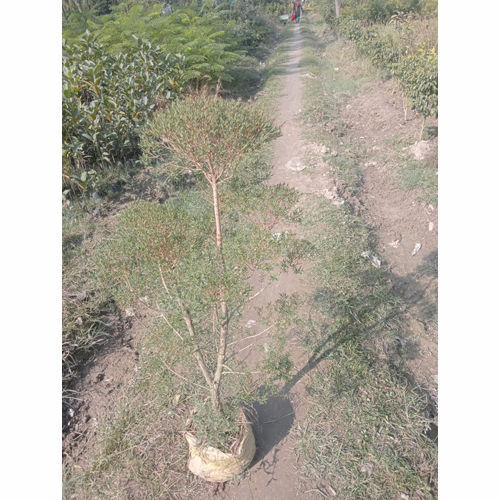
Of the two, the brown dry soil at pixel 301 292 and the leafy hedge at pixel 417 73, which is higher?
the leafy hedge at pixel 417 73

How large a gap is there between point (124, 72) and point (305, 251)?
23.9ft

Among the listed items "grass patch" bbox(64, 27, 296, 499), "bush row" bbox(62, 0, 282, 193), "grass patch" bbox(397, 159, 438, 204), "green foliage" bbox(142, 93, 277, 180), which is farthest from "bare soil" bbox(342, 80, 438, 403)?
"bush row" bbox(62, 0, 282, 193)

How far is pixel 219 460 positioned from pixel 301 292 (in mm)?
2560

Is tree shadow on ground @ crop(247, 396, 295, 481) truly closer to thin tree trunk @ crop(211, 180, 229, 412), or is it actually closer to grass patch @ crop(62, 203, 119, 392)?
thin tree trunk @ crop(211, 180, 229, 412)

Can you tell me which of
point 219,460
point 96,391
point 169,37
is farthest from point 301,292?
point 169,37

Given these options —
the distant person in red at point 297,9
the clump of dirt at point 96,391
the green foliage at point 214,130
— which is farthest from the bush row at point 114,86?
the distant person in red at point 297,9

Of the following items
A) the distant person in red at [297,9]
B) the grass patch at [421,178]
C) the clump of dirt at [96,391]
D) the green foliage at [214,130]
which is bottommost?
the clump of dirt at [96,391]

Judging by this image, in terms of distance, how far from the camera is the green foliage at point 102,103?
6922mm

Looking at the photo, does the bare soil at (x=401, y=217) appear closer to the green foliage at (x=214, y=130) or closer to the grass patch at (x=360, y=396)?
the grass patch at (x=360, y=396)

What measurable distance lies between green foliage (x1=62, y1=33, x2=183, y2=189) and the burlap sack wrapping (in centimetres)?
523

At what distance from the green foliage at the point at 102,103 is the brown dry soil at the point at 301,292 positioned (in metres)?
3.04

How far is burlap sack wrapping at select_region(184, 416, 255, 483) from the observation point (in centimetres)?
305

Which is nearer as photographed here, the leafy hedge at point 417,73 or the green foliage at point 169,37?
the leafy hedge at point 417,73

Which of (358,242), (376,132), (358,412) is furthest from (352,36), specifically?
(358,412)
